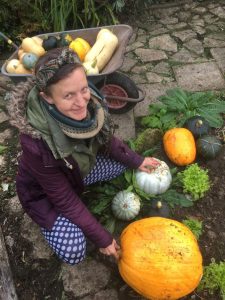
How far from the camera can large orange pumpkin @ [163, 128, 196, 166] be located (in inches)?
117

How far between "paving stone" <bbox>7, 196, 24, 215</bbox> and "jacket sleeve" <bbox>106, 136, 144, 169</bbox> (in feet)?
2.78

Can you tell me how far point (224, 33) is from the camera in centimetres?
478

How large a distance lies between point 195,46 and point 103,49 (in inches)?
72.3

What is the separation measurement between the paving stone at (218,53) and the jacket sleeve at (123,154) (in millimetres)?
2200

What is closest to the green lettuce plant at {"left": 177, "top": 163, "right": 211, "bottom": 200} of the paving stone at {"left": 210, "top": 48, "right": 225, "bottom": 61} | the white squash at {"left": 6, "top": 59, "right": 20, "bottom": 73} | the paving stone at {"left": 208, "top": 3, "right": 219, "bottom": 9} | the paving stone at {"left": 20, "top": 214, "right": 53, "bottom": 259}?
the paving stone at {"left": 20, "top": 214, "right": 53, "bottom": 259}

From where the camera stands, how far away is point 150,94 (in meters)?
3.90

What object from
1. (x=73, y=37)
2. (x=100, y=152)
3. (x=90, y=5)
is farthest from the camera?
(x=90, y=5)

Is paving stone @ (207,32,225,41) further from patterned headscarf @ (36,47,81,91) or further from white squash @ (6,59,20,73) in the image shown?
patterned headscarf @ (36,47,81,91)

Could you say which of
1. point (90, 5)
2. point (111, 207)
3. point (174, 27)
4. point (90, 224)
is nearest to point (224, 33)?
point (174, 27)

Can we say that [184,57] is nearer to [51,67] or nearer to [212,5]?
[212,5]

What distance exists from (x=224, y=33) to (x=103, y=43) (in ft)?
7.35

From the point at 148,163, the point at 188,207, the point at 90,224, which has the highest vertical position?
the point at 90,224

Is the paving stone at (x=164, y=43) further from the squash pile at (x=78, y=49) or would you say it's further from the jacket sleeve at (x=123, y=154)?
the jacket sleeve at (x=123, y=154)

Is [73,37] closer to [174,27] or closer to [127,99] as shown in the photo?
[127,99]
